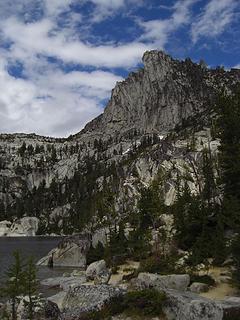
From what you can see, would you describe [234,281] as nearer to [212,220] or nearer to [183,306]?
[183,306]

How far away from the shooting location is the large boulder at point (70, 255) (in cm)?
7794

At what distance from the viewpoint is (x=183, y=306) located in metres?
18.1

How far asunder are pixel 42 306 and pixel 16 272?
270 cm

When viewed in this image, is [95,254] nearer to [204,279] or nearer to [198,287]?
[204,279]

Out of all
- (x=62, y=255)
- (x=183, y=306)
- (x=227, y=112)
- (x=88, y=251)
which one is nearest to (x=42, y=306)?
A: (x=183, y=306)

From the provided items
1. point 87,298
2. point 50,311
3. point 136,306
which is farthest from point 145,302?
point 50,311

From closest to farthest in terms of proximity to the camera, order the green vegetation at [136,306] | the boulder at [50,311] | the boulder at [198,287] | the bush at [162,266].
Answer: the green vegetation at [136,306] → the boulder at [50,311] → the boulder at [198,287] → the bush at [162,266]

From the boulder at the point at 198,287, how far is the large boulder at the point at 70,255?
152ft

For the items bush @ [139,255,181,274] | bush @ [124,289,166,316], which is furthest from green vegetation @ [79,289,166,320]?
bush @ [139,255,181,274]

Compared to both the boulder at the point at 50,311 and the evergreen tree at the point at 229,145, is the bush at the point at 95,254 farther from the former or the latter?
the boulder at the point at 50,311

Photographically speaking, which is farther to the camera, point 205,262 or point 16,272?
point 205,262

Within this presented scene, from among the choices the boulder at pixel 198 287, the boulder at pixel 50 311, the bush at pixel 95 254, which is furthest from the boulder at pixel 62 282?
the boulder at pixel 50 311

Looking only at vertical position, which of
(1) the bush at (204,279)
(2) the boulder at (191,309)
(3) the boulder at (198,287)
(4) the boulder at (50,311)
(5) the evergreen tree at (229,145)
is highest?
(5) the evergreen tree at (229,145)

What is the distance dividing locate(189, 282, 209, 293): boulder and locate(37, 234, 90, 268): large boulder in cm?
4637
